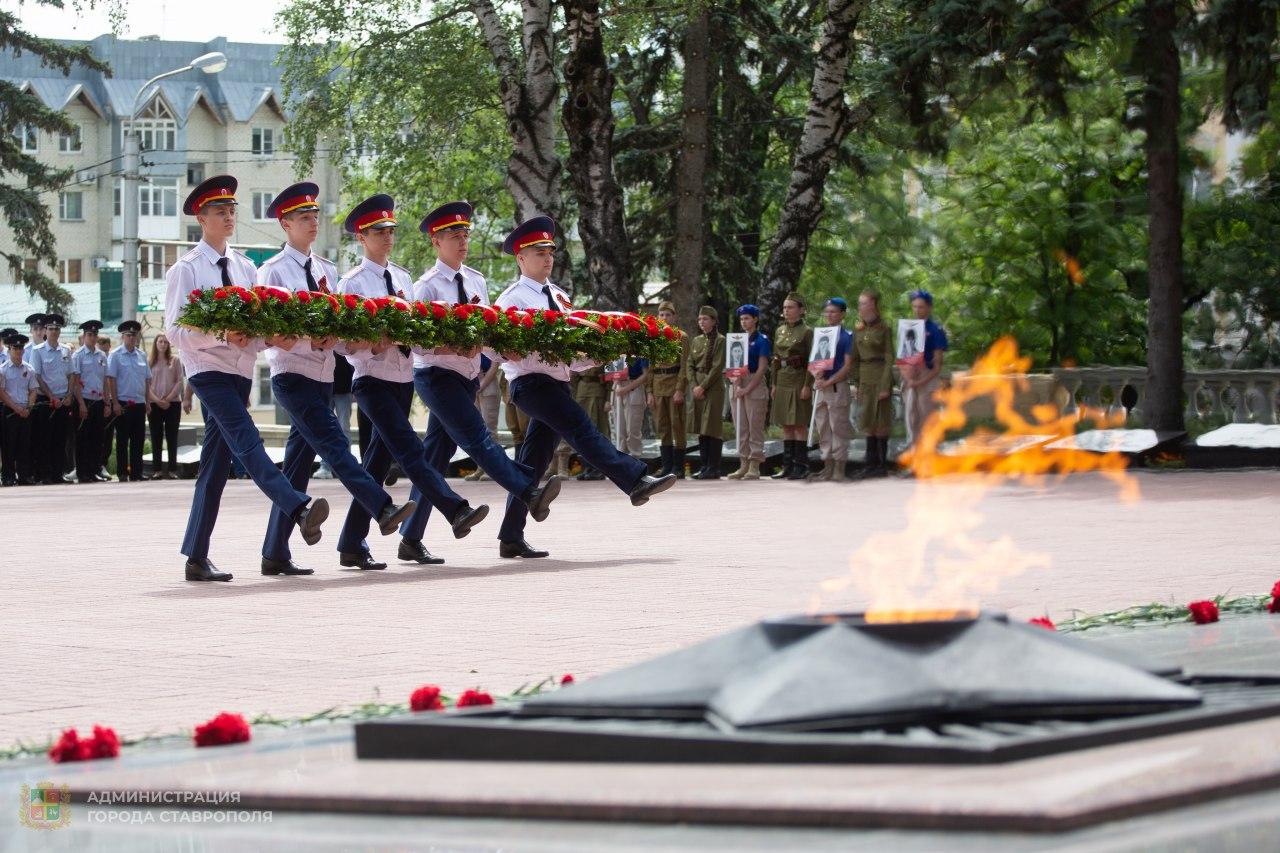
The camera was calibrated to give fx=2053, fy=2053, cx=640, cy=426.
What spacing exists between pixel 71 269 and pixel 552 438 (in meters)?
85.4

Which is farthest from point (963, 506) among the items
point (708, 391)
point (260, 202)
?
point (260, 202)

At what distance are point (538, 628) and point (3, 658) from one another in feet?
7.56

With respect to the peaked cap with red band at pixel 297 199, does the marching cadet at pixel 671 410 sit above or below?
below

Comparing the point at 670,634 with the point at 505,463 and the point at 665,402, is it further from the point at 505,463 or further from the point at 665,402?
the point at 665,402

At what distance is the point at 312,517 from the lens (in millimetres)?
11875

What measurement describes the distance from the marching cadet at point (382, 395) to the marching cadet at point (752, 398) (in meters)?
10.7

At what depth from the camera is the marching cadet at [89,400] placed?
1142 inches

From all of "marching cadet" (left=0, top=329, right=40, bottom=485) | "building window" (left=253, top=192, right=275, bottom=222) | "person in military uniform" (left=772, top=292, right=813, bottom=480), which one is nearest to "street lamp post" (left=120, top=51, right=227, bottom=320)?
"marching cadet" (left=0, top=329, right=40, bottom=485)

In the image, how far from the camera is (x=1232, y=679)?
A: 587cm

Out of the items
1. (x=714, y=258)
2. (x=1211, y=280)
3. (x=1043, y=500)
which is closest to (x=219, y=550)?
(x=1043, y=500)

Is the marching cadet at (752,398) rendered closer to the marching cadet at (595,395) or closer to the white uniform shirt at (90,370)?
the marching cadet at (595,395)

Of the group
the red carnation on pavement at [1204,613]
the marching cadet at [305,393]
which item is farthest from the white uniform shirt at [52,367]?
the red carnation on pavement at [1204,613]

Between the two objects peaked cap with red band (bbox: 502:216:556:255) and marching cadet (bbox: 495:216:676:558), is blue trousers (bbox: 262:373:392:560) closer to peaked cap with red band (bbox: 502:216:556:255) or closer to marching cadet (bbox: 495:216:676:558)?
marching cadet (bbox: 495:216:676:558)

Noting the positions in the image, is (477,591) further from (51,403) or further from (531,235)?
(51,403)
